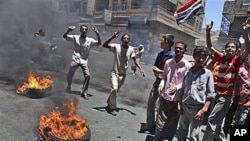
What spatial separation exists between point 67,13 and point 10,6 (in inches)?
129

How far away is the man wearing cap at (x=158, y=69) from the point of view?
14.3 ft

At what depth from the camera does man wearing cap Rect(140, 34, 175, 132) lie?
4.35 metres

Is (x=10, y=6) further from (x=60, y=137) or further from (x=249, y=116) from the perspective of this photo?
(x=249, y=116)

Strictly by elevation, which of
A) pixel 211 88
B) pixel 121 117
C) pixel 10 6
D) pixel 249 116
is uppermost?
pixel 10 6

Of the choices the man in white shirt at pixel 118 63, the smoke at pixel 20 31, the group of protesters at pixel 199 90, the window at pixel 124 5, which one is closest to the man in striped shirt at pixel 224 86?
the group of protesters at pixel 199 90

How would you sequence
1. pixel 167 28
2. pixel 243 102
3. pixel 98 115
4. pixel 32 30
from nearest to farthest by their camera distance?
pixel 243 102 → pixel 98 115 → pixel 32 30 → pixel 167 28

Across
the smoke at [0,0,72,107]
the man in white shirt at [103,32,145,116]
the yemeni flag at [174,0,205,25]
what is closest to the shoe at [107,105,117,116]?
the man in white shirt at [103,32,145,116]

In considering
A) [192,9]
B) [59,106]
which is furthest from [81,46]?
[192,9]

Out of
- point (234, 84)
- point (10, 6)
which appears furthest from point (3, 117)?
point (10, 6)

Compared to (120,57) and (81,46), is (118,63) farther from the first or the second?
(81,46)

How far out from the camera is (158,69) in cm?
445

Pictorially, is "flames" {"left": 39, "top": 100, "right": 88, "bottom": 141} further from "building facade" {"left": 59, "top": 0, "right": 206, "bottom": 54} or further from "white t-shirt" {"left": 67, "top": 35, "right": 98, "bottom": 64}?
"building facade" {"left": 59, "top": 0, "right": 206, "bottom": 54}

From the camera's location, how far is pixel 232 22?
26.8 m

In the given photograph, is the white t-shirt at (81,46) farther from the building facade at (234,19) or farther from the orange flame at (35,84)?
the building facade at (234,19)
